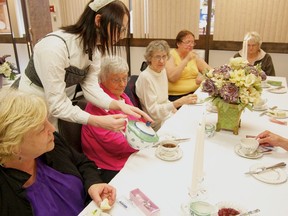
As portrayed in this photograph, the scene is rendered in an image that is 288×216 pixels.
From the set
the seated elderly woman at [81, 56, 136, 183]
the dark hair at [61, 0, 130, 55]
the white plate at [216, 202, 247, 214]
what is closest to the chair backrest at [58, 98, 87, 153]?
the seated elderly woman at [81, 56, 136, 183]

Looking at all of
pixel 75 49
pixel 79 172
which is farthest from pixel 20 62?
pixel 79 172

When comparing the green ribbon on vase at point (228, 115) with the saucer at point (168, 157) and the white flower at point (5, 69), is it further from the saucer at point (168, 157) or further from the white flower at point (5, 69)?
the white flower at point (5, 69)

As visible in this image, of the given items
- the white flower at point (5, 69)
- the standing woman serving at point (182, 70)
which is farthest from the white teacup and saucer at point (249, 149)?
the white flower at point (5, 69)

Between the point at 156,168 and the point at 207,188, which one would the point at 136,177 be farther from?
the point at 207,188

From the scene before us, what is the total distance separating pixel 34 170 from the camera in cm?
109

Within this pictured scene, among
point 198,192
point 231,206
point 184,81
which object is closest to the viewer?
point 231,206

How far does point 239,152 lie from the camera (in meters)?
1.36

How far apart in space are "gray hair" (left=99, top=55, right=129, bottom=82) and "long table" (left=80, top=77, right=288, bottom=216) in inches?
24.1

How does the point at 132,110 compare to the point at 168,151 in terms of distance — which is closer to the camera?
the point at 168,151

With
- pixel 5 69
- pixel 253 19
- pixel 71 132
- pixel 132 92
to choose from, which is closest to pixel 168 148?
pixel 71 132

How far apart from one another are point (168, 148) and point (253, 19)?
3.52 metres

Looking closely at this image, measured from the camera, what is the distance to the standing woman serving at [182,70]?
9.77 feet

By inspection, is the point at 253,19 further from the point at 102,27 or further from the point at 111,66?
the point at 102,27

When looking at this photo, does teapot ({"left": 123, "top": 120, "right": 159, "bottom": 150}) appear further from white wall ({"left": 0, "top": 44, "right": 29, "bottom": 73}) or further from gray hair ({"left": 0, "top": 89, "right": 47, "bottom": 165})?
white wall ({"left": 0, "top": 44, "right": 29, "bottom": 73})
